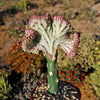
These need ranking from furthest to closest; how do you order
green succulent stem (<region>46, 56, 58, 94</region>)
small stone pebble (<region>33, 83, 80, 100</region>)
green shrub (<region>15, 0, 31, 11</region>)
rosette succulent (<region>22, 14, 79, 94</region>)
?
green shrub (<region>15, 0, 31, 11</region>)
small stone pebble (<region>33, 83, 80, 100</region>)
green succulent stem (<region>46, 56, 58, 94</region>)
rosette succulent (<region>22, 14, 79, 94</region>)

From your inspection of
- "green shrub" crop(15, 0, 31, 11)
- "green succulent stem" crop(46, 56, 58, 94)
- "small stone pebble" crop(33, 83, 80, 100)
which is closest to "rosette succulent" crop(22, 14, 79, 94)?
"green succulent stem" crop(46, 56, 58, 94)

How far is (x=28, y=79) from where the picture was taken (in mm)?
3768

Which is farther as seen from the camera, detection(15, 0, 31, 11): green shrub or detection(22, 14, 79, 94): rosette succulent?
detection(15, 0, 31, 11): green shrub

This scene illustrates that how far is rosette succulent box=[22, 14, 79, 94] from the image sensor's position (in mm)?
1522

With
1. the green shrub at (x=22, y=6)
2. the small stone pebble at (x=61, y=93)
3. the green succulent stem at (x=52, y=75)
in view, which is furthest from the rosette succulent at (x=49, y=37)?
the green shrub at (x=22, y=6)

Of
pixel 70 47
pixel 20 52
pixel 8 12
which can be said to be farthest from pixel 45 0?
pixel 70 47

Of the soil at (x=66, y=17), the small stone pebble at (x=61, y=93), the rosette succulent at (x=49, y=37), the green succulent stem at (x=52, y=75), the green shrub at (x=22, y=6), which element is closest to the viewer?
the rosette succulent at (x=49, y=37)

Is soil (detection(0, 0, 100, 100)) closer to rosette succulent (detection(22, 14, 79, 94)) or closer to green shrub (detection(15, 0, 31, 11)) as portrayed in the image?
green shrub (detection(15, 0, 31, 11))

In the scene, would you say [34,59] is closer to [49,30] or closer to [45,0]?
[49,30]

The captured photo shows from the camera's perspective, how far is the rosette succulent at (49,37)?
1522 mm

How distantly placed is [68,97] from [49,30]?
1326mm

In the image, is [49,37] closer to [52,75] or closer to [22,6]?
[52,75]

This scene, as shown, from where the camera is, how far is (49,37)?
1.72 m

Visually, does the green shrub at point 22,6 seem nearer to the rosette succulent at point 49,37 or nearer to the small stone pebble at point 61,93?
the small stone pebble at point 61,93
